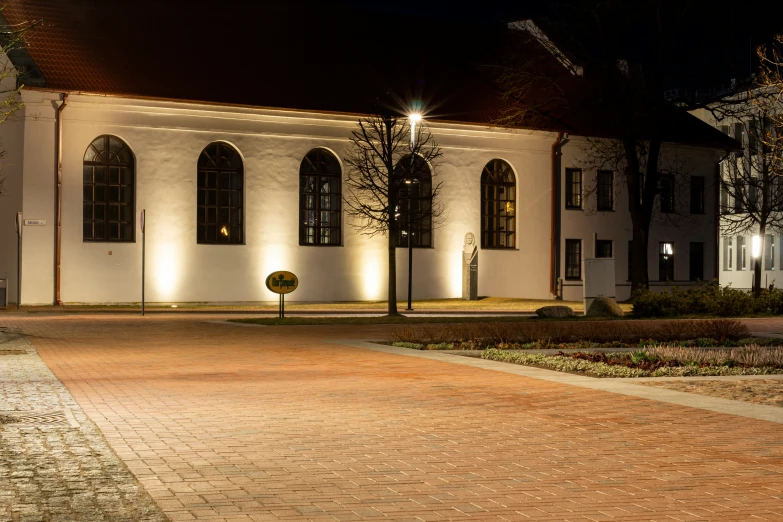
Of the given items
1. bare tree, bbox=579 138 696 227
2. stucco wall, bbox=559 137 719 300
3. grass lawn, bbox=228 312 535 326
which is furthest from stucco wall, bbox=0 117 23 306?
bare tree, bbox=579 138 696 227

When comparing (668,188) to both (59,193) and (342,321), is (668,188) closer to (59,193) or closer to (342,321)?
(59,193)

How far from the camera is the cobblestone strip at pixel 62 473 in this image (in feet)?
22.0

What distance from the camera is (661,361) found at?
55.6ft

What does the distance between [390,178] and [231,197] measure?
9.05 meters

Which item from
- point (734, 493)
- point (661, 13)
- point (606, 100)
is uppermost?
point (661, 13)

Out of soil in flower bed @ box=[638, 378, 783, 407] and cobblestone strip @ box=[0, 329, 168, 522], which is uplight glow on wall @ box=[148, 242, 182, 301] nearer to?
cobblestone strip @ box=[0, 329, 168, 522]

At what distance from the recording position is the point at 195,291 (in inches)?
1625

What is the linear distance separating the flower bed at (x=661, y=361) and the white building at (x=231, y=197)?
2419 centimetres

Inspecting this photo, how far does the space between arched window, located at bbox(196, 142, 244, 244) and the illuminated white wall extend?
390 mm

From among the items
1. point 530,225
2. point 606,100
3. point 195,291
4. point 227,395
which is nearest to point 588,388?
point 227,395

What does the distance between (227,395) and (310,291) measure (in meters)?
31.0

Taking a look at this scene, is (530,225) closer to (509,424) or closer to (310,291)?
(310,291)

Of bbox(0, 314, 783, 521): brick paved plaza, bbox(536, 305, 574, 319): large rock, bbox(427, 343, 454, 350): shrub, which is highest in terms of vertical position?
bbox(536, 305, 574, 319): large rock

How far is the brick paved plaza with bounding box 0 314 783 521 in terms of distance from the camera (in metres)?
7.11
